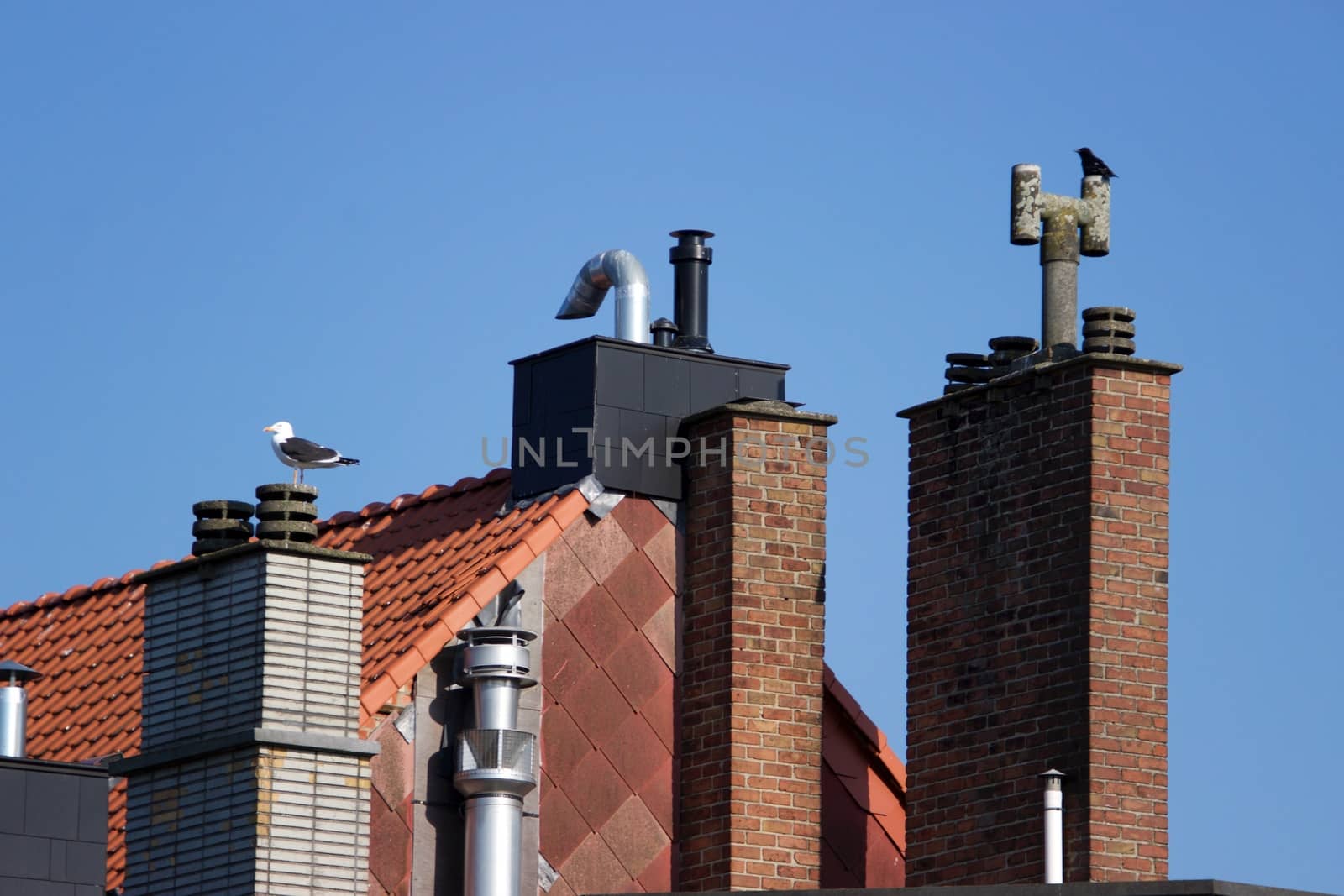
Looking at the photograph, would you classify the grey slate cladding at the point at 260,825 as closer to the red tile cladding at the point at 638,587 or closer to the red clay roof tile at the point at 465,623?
the red clay roof tile at the point at 465,623

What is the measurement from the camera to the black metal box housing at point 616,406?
21.3 meters

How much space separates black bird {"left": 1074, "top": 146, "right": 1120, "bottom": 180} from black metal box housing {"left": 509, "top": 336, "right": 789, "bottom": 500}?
9.13ft

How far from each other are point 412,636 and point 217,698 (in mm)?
1534

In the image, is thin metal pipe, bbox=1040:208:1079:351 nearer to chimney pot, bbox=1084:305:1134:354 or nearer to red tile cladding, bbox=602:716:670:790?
chimney pot, bbox=1084:305:1134:354

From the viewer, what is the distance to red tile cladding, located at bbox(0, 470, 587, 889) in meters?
20.1

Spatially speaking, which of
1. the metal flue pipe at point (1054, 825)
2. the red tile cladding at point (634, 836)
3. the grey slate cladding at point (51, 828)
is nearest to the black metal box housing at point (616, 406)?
the red tile cladding at point (634, 836)

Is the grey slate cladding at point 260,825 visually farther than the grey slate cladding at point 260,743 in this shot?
No

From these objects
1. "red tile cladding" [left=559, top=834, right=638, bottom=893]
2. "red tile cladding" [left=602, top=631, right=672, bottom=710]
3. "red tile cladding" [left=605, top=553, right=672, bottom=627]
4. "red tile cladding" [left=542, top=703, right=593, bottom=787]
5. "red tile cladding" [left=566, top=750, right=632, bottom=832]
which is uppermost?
"red tile cladding" [left=605, top=553, right=672, bottom=627]

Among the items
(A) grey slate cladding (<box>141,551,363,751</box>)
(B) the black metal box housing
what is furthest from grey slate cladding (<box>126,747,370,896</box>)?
(B) the black metal box housing

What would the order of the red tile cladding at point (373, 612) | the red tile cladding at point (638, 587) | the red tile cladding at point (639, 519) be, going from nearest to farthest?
the red tile cladding at point (373, 612) < the red tile cladding at point (638, 587) < the red tile cladding at point (639, 519)

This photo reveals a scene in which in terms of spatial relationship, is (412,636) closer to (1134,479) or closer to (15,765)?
(15,765)

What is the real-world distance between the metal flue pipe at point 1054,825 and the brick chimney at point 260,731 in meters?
4.30

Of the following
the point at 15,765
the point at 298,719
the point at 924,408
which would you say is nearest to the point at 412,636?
the point at 298,719

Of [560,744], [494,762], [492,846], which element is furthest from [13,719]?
[560,744]
